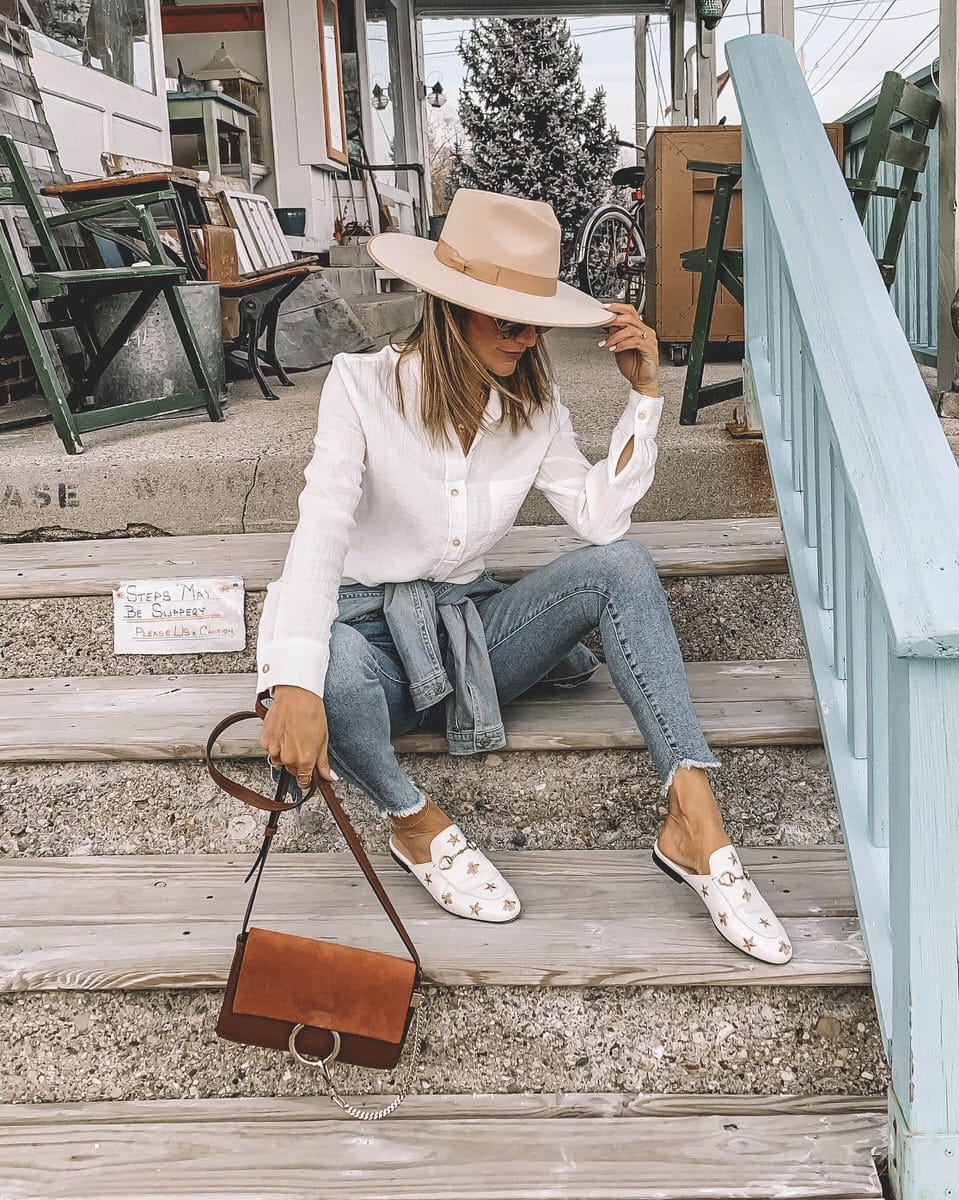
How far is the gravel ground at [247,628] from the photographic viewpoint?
7.08 ft

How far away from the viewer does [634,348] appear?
1764mm

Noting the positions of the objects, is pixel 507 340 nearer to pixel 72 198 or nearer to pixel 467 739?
pixel 467 739

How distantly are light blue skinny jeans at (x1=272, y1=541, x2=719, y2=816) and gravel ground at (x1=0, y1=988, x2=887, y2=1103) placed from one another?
12.2 inches

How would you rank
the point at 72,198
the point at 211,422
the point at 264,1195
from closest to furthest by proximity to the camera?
the point at 264,1195 → the point at 211,422 → the point at 72,198

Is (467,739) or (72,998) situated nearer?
(72,998)

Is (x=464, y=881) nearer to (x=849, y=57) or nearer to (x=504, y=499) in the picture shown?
(x=504, y=499)

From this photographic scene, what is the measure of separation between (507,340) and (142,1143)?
1.19 meters

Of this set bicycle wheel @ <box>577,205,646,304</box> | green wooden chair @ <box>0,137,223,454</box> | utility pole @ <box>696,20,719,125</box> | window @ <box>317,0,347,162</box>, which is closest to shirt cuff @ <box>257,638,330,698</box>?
green wooden chair @ <box>0,137,223,454</box>

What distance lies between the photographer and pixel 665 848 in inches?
63.7

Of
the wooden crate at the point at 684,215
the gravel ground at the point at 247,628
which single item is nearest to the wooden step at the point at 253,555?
the gravel ground at the point at 247,628

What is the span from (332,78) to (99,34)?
118 inches

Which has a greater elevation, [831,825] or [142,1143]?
[831,825]

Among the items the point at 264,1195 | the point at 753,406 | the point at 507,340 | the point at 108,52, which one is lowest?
the point at 264,1195

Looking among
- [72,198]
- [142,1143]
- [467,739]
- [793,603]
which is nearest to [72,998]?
[142,1143]
